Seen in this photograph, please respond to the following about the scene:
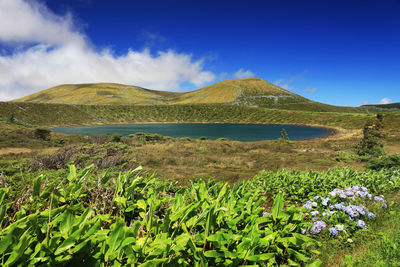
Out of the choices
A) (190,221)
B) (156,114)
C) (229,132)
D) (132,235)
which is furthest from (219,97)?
(132,235)

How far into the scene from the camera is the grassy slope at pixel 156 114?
70.7 m

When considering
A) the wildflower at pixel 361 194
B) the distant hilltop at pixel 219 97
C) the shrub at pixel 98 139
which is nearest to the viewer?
the wildflower at pixel 361 194

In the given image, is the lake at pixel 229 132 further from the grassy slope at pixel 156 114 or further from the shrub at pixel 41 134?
the shrub at pixel 41 134

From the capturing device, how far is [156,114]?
9525cm

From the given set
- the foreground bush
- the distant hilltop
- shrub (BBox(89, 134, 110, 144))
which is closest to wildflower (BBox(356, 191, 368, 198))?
the foreground bush

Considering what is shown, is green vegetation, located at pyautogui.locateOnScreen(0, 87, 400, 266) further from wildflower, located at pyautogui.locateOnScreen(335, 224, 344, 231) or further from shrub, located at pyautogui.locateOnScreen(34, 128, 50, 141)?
shrub, located at pyautogui.locateOnScreen(34, 128, 50, 141)

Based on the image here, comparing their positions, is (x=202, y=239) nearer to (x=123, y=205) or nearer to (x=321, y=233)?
(x=123, y=205)

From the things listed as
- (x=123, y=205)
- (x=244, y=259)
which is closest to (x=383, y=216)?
(x=244, y=259)

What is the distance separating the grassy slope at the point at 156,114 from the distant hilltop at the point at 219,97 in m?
38.7

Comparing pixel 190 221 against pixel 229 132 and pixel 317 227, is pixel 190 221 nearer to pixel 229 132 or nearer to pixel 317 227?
pixel 317 227

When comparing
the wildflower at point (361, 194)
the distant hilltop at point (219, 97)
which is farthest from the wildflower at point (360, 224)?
the distant hilltop at point (219, 97)

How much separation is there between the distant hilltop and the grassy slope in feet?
127

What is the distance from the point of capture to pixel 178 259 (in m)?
1.03

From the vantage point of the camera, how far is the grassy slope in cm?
7069
